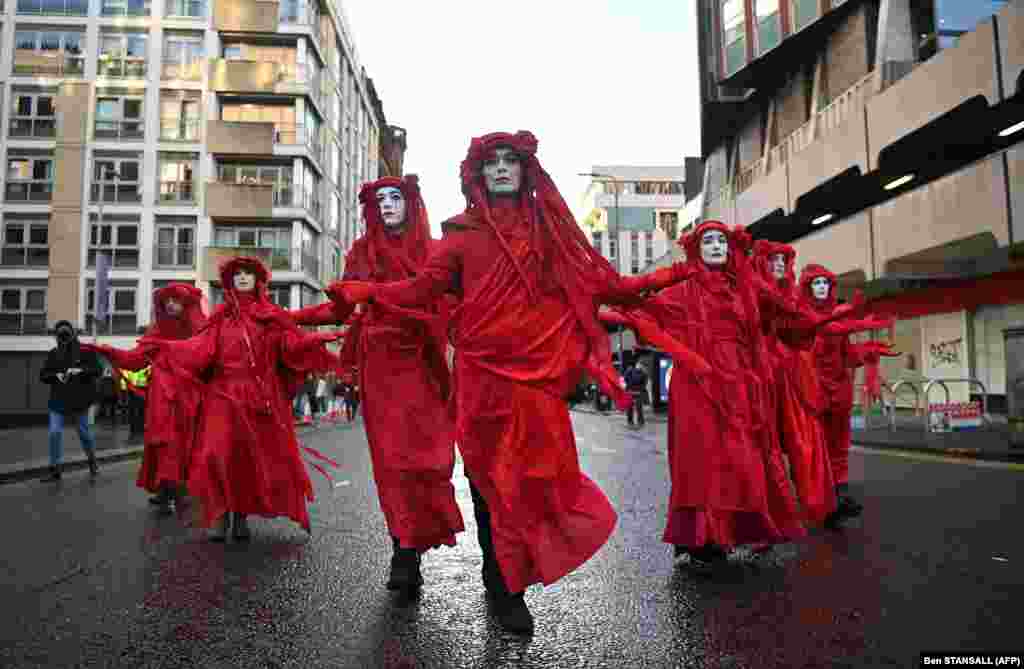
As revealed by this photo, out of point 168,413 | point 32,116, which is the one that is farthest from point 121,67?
point 168,413

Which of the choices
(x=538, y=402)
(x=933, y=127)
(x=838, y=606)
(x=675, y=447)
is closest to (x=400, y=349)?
(x=538, y=402)

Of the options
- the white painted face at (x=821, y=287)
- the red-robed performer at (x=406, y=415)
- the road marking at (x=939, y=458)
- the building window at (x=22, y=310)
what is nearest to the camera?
the red-robed performer at (x=406, y=415)

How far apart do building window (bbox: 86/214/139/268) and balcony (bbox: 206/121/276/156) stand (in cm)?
538

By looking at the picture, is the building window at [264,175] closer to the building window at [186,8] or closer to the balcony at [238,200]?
the balcony at [238,200]

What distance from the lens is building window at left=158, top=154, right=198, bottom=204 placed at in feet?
136

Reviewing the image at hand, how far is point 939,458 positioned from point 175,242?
3756 centimetres

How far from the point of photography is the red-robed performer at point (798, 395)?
5.48 meters

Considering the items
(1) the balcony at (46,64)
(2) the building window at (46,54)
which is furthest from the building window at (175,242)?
(2) the building window at (46,54)

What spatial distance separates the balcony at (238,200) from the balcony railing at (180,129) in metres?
2.81

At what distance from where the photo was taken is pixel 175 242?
135ft

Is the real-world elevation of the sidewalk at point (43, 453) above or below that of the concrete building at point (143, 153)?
below

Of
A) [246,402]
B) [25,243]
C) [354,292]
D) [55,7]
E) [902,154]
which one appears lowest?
[246,402]

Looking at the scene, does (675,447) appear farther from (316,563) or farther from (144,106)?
(144,106)

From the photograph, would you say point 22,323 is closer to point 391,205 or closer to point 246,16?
point 246,16
